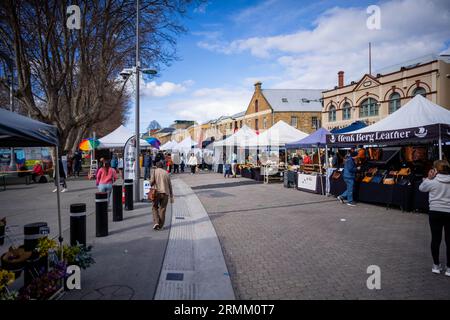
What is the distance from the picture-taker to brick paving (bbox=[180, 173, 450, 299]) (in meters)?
3.86

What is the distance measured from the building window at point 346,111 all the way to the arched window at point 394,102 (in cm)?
590

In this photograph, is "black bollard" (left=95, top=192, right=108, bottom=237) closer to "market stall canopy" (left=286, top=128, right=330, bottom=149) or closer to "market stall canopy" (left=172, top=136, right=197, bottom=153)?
"market stall canopy" (left=286, top=128, right=330, bottom=149)

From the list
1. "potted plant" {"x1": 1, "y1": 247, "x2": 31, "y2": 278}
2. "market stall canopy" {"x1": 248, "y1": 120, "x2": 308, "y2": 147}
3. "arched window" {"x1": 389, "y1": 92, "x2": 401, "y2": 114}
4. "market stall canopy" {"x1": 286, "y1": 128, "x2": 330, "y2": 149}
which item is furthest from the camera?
"arched window" {"x1": 389, "y1": 92, "x2": 401, "y2": 114}

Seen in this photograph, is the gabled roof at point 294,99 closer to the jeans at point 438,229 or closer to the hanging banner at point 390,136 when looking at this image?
the hanging banner at point 390,136

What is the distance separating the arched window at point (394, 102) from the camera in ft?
102

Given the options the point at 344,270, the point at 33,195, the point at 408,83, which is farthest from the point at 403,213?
the point at 408,83

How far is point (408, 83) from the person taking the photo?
2955cm

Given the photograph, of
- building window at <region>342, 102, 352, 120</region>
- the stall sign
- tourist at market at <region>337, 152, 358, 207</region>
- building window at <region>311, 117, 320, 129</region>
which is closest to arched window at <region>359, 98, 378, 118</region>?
building window at <region>342, 102, 352, 120</region>

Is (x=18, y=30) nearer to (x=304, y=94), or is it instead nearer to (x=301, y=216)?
(x=301, y=216)

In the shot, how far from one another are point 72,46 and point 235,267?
18.6 m

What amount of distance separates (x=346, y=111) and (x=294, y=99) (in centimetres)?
1711

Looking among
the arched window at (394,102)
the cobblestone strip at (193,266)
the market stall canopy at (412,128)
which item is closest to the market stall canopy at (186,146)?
the arched window at (394,102)

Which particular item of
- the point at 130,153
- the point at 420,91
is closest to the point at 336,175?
the point at 130,153

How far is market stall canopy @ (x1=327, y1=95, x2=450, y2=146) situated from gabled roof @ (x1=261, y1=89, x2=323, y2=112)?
41.5 metres
